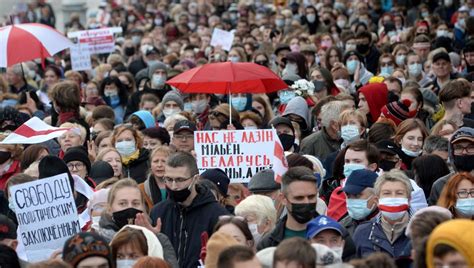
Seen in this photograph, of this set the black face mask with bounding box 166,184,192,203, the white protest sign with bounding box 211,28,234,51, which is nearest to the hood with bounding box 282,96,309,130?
the black face mask with bounding box 166,184,192,203

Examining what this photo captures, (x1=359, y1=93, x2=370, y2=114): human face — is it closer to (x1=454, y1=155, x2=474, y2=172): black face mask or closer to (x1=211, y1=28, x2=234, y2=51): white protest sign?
(x1=454, y1=155, x2=474, y2=172): black face mask

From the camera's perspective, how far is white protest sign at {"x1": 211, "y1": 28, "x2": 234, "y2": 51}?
25.8 metres

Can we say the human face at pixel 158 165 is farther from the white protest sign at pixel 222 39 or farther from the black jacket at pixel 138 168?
the white protest sign at pixel 222 39

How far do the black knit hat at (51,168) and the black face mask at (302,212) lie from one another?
8.60ft

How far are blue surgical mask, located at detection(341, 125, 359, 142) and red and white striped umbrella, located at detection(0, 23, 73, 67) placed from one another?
16.0 ft

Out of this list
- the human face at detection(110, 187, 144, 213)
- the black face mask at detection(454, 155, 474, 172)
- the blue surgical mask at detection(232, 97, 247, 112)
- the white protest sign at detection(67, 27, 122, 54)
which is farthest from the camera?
the white protest sign at detection(67, 27, 122, 54)

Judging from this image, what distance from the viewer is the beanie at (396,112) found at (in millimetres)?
15562

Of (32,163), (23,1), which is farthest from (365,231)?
(23,1)

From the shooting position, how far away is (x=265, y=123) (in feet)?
56.9

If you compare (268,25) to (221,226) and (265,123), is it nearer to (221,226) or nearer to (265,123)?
(265,123)

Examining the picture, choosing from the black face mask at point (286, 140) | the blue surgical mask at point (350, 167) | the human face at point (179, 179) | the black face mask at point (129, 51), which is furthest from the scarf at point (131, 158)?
the black face mask at point (129, 51)

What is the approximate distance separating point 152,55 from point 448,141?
42.7 ft

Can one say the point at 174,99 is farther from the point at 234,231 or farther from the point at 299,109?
the point at 234,231

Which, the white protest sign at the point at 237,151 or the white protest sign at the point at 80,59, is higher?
the white protest sign at the point at 237,151
